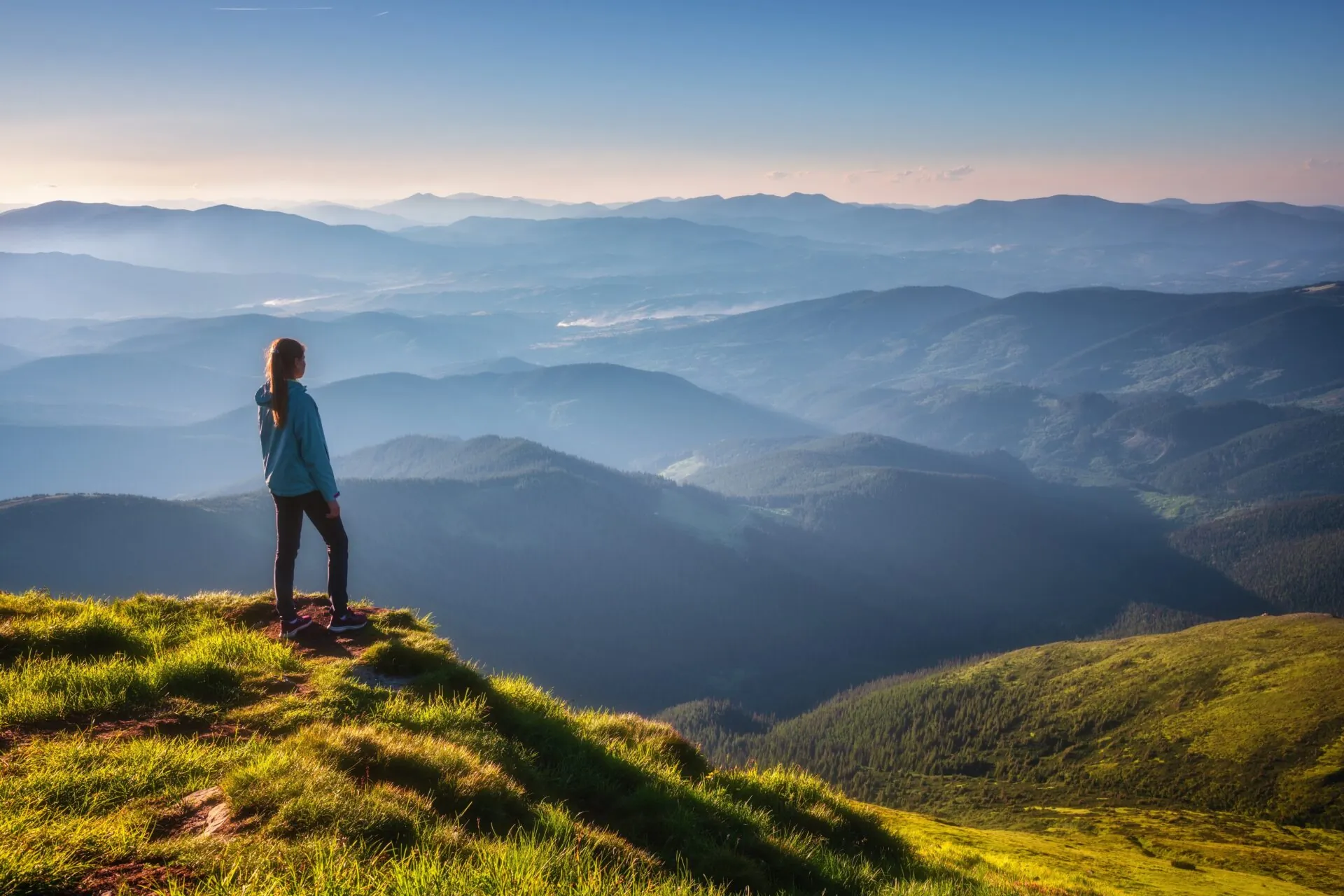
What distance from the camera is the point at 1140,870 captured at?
4159cm

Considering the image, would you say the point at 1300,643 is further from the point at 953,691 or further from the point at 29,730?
the point at 29,730

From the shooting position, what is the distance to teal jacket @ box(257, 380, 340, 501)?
1046 centimetres

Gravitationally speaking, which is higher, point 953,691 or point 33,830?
point 33,830

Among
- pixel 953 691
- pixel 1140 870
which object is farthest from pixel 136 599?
pixel 953 691

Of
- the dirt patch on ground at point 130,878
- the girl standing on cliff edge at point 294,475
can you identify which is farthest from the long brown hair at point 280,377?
the dirt patch on ground at point 130,878

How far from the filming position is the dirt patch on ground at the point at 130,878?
404cm

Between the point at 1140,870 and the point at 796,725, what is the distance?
147 metres

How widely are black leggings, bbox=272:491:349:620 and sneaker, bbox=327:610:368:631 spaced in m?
0.12

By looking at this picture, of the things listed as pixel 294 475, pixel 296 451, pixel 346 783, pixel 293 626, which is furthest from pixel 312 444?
pixel 346 783

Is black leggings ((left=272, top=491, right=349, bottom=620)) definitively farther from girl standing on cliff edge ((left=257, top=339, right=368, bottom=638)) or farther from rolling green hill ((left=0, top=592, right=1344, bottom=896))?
rolling green hill ((left=0, top=592, right=1344, bottom=896))

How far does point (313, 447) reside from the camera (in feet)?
34.9

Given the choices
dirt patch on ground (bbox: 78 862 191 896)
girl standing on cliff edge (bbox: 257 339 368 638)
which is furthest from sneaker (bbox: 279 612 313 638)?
dirt patch on ground (bbox: 78 862 191 896)

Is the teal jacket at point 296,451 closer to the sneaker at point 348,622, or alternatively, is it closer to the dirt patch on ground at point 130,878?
the sneaker at point 348,622

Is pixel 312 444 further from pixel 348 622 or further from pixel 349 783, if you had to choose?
pixel 349 783
